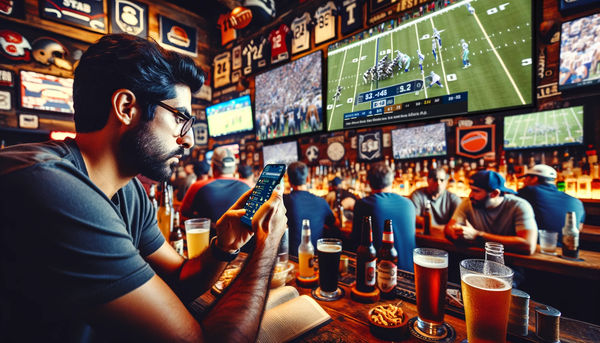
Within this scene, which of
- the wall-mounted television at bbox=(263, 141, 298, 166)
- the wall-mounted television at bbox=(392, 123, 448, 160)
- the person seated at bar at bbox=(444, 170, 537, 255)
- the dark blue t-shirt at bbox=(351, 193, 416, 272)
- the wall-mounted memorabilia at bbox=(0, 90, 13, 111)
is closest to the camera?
the person seated at bar at bbox=(444, 170, 537, 255)

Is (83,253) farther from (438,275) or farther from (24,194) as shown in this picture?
(438,275)

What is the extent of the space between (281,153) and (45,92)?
435cm

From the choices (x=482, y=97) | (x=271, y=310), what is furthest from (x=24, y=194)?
(x=482, y=97)

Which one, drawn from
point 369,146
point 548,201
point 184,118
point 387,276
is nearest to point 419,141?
point 369,146

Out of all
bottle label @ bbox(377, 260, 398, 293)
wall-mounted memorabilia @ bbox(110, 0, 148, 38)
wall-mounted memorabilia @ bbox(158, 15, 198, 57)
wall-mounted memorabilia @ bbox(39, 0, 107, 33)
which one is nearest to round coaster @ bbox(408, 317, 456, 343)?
bottle label @ bbox(377, 260, 398, 293)

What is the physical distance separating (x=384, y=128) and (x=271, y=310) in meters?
3.73

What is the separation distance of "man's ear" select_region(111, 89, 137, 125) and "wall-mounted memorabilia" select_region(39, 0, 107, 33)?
5274 millimetres

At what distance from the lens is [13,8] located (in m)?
4.36

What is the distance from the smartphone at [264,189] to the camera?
3.75 ft

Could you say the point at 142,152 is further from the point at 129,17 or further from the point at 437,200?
the point at 129,17

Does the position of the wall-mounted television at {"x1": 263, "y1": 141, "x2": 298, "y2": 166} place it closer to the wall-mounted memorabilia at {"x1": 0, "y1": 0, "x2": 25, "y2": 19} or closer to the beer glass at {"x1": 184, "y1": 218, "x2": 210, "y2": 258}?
the beer glass at {"x1": 184, "y1": 218, "x2": 210, "y2": 258}

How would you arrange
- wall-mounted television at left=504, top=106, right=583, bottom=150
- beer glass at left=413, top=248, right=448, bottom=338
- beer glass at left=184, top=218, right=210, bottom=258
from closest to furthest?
beer glass at left=413, top=248, right=448, bottom=338 < beer glass at left=184, top=218, right=210, bottom=258 < wall-mounted television at left=504, top=106, right=583, bottom=150

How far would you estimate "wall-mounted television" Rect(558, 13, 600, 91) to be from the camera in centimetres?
267

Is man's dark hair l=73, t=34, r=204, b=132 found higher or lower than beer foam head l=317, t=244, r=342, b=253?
higher
